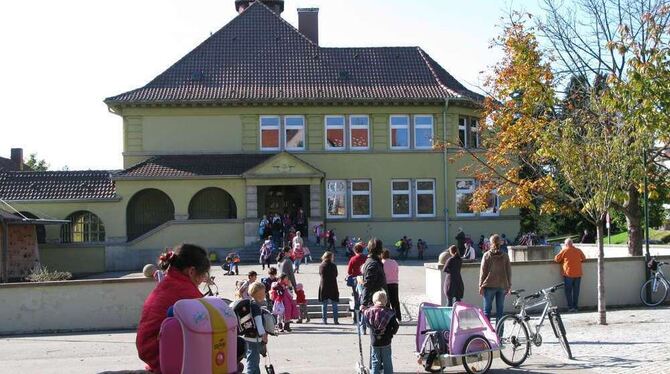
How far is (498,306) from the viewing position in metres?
15.1

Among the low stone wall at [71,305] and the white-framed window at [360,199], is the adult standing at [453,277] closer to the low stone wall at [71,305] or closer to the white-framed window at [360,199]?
the low stone wall at [71,305]

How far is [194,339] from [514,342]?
26.0 ft

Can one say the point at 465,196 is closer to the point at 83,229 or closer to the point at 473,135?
the point at 473,135

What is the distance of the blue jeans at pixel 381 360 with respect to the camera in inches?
403

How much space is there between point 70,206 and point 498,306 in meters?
27.6

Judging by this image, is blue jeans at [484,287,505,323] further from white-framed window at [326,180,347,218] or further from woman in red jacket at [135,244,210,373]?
white-framed window at [326,180,347,218]

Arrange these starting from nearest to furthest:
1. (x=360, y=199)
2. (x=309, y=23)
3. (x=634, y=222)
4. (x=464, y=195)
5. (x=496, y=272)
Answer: (x=496, y=272) → (x=634, y=222) → (x=360, y=199) → (x=464, y=195) → (x=309, y=23)

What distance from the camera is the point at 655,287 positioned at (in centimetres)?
1995

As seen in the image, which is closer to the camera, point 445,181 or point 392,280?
point 392,280

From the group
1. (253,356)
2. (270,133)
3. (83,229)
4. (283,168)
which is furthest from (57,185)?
(253,356)

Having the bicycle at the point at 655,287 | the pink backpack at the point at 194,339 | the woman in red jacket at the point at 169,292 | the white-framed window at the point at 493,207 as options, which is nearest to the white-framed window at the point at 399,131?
the white-framed window at the point at 493,207

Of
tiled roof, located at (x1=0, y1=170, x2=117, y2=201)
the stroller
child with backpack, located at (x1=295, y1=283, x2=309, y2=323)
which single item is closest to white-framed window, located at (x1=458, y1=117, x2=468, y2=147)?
tiled roof, located at (x1=0, y1=170, x2=117, y2=201)

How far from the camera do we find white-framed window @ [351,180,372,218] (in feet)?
133

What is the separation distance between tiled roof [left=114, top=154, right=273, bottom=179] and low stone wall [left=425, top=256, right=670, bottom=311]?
1988 cm
